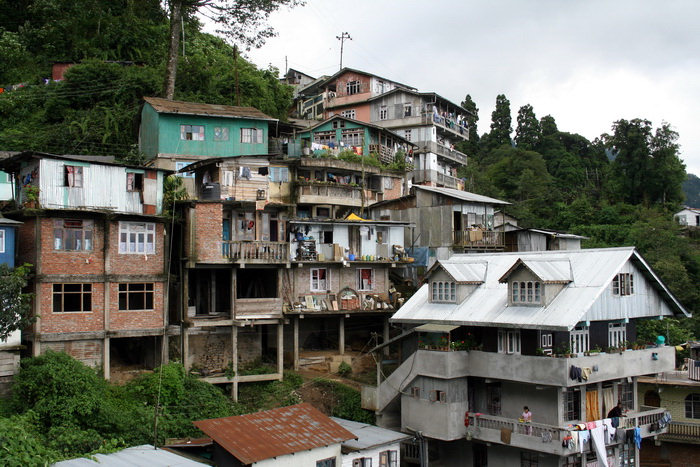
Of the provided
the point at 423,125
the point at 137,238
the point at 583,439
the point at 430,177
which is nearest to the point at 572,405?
the point at 583,439

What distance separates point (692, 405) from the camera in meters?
34.5

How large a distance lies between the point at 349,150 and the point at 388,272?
10732 millimetres

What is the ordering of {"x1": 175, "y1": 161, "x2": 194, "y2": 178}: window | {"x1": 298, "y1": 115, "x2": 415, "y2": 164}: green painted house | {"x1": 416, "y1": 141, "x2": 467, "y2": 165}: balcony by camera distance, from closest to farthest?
{"x1": 175, "y1": 161, "x2": 194, "y2": 178}: window
{"x1": 298, "y1": 115, "x2": 415, "y2": 164}: green painted house
{"x1": 416, "y1": 141, "x2": 467, "y2": 165}: balcony

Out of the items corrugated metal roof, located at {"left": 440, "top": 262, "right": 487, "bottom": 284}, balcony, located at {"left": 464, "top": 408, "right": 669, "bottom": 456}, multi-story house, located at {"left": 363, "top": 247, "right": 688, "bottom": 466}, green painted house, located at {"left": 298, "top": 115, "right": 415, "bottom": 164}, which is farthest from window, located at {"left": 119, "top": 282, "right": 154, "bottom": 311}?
green painted house, located at {"left": 298, "top": 115, "right": 415, "bottom": 164}

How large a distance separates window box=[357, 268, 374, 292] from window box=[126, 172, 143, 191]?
12407mm

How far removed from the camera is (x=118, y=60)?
160 feet

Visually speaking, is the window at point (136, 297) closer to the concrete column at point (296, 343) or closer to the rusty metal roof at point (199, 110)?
the concrete column at point (296, 343)

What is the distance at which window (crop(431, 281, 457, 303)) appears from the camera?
29730 mm

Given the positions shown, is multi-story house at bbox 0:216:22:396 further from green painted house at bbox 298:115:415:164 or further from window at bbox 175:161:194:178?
green painted house at bbox 298:115:415:164

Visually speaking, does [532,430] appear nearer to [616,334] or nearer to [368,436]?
[616,334]

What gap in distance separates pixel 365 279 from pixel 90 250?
1443 centimetres

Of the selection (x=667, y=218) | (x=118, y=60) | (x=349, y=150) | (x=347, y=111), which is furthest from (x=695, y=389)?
(x=118, y=60)

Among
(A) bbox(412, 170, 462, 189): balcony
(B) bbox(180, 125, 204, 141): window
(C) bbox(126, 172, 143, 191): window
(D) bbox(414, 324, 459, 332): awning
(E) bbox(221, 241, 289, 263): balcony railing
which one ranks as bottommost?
(D) bbox(414, 324, 459, 332): awning

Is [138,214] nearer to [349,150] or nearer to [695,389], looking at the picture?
[349,150]
